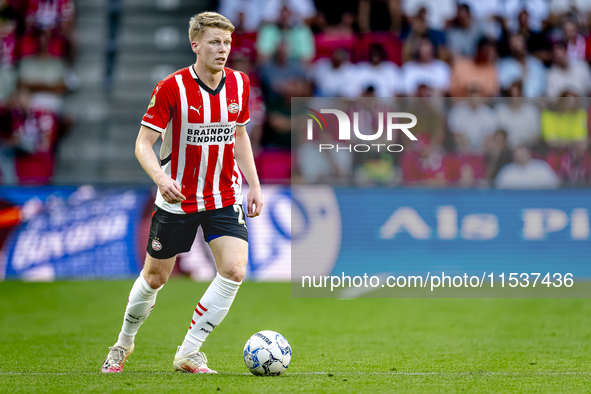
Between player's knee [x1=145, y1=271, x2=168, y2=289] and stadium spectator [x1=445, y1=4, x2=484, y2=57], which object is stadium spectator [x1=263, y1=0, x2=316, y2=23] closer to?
stadium spectator [x1=445, y1=4, x2=484, y2=57]

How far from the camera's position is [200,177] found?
16.1 ft

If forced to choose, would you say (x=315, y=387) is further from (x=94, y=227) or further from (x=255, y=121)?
(x=255, y=121)

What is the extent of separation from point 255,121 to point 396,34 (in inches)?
144

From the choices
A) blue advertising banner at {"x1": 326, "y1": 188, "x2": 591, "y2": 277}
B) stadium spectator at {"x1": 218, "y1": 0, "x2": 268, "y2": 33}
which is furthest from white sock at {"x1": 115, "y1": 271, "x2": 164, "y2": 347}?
stadium spectator at {"x1": 218, "y1": 0, "x2": 268, "y2": 33}

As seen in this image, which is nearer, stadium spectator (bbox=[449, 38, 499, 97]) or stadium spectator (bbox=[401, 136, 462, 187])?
stadium spectator (bbox=[401, 136, 462, 187])

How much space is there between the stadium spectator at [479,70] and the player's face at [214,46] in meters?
8.54

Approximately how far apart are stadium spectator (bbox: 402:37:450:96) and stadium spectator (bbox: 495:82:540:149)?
1.78 meters

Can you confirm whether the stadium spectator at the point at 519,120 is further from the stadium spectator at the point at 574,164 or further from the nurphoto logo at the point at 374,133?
the nurphoto logo at the point at 374,133

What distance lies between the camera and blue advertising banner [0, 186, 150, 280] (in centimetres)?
1108

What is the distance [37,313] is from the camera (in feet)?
27.3

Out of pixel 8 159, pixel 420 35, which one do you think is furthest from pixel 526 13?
pixel 8 159

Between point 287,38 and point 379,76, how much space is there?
76.1 inches

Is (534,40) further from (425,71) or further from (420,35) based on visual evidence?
(425,71)

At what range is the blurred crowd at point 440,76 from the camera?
10.9 meters
